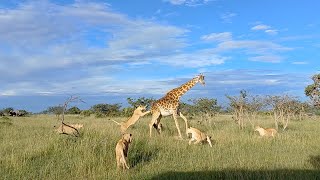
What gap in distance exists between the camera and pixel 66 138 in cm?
1112

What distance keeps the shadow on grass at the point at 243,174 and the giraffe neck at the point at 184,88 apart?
8.76 m

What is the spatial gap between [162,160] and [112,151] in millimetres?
1230

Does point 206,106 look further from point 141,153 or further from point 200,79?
point 141,153

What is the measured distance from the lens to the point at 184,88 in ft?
56.5

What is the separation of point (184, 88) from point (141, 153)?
7207 millimetres

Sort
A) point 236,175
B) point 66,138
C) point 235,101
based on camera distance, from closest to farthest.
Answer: point 236,175
point 66,138
point 235,101

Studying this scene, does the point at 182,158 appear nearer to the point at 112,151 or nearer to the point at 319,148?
the point at 112,151

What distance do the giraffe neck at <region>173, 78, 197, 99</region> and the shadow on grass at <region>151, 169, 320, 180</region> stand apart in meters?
8.76

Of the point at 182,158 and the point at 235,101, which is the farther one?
the point at 235,101

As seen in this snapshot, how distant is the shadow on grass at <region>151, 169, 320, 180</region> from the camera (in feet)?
26.0

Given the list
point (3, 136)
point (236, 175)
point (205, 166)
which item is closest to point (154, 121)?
point (3, 136)

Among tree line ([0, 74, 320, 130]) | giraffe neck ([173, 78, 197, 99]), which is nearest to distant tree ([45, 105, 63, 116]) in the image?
tree line ([0, 74, 320, 130])

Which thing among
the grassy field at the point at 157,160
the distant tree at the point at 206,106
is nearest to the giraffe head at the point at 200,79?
the grassy field at the point at 157,160

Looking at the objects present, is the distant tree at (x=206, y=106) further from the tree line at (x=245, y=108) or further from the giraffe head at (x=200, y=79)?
the giraffe head at (x=200, y=79)
